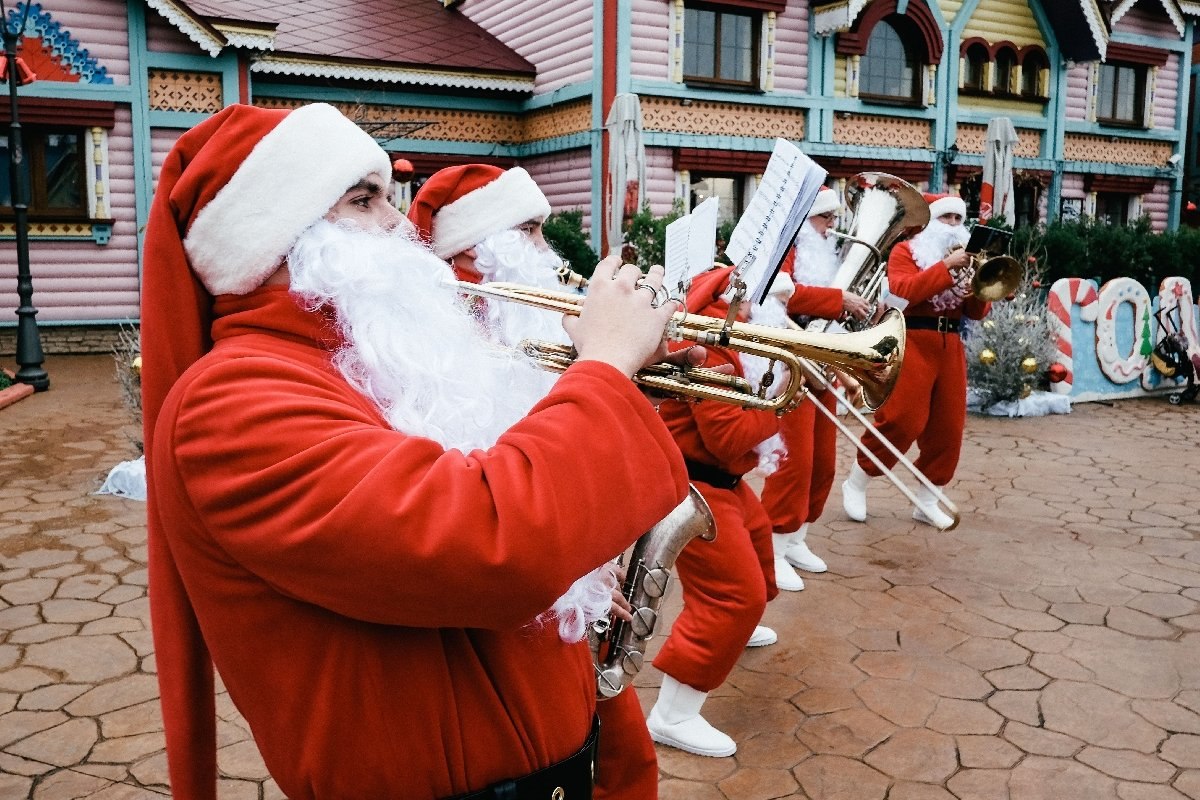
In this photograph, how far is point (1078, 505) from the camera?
6.90 m

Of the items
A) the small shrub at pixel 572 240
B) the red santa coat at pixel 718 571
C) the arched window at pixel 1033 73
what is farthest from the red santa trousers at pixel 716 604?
the arched window at pixel 1033 73

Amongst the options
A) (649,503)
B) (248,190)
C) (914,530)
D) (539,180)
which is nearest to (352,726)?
(649,503)

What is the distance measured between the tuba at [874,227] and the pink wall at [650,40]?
31.7 ft

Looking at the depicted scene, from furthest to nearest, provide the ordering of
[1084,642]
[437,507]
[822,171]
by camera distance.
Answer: [1084,642] → [822,171] → [437,507]

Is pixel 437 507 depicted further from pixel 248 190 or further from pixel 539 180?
pixel 539 180

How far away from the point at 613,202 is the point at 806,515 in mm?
7389

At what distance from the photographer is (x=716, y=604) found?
348cm

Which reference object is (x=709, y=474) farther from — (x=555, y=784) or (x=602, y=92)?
(x=602, y=92)

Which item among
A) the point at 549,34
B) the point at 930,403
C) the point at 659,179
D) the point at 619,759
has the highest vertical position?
the point at 549,34

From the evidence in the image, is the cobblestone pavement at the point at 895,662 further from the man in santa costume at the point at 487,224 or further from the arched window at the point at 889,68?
the arched window at the point at 889,68

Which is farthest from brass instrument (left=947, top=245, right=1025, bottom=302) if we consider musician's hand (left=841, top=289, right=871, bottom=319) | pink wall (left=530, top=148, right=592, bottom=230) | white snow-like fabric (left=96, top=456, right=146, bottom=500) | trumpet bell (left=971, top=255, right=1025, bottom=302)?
pink wall (left=530, top=148, right=592, bottom=230)

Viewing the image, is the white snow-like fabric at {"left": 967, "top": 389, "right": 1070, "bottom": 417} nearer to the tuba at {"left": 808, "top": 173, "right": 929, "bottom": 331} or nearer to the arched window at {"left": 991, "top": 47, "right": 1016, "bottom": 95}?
the tuba at {"left": 808, "top": 173, "right": 929, "bottom": 331}

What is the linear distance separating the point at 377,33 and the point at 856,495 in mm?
12743

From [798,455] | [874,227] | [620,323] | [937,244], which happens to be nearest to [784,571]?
[798,455]
